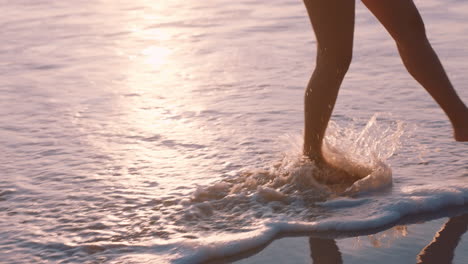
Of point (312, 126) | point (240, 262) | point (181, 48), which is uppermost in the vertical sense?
point (181, 48)

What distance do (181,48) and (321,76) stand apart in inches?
125

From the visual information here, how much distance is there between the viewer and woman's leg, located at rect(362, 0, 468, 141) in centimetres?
382

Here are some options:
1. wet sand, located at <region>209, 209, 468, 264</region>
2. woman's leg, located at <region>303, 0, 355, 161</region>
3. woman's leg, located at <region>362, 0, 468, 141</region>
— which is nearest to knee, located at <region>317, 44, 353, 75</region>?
woman's leg, located at <region>303, 0, 355, 161</region>

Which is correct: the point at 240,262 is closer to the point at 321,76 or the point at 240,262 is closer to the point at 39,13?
Answer: the point at 321,76

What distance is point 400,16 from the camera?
3.83 meters

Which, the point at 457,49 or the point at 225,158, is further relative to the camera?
the point at 457,49

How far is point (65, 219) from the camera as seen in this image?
3867 millimetres

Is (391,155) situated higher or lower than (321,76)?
lower

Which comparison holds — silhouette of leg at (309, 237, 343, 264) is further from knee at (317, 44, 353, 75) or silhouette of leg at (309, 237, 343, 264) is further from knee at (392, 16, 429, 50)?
knee at (392, 16, 429, 50)

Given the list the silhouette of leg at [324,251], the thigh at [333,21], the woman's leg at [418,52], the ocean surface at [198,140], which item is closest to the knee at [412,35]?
the woman's leg at [418,52]

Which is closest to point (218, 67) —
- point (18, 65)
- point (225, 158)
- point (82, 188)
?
point (18, 65)

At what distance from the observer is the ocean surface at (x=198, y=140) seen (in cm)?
371

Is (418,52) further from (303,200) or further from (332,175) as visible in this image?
(303,200)

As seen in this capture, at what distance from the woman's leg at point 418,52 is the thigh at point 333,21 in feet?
0.31
